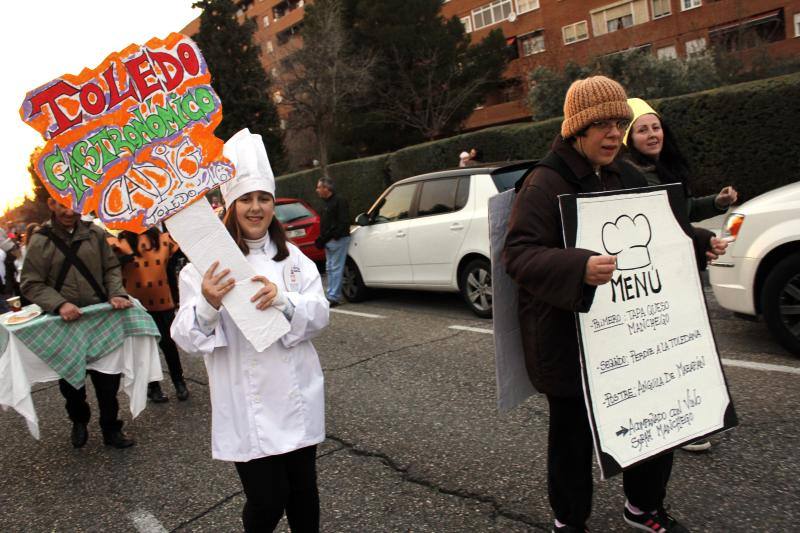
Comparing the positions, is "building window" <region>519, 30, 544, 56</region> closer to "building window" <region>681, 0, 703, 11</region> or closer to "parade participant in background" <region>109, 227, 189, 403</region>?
"building window" <region>681, 0, 703, 11</region>

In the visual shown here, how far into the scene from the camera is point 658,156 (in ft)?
11.8

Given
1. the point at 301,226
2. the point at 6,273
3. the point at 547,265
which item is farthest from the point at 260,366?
the point at 301,226

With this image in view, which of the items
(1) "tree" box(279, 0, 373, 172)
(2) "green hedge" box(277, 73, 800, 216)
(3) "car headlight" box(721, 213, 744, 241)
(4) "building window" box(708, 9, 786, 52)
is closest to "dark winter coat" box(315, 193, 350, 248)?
(3) "car headlight" box(721, 213, 744, 241)

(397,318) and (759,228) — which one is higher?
(759,228)

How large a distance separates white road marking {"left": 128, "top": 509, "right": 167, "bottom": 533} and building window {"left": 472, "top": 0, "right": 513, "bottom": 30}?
1628 inches

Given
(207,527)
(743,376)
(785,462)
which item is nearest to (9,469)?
(207,527)

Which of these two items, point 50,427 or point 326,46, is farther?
point 326,46

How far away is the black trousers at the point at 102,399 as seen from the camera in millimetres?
4516

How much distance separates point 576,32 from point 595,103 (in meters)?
38.3

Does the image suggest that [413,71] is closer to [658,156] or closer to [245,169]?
[658,156]

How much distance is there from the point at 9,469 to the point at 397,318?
15.0 ft

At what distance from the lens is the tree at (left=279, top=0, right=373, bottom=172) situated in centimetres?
2578

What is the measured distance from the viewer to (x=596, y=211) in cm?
229

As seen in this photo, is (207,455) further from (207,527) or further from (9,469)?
(9,469)
